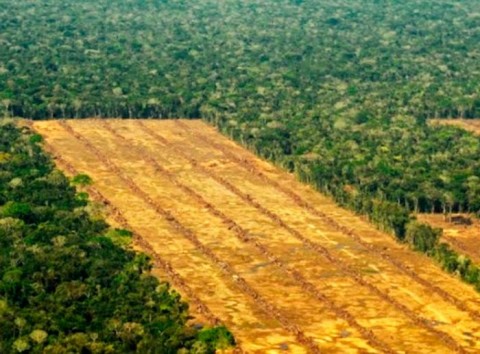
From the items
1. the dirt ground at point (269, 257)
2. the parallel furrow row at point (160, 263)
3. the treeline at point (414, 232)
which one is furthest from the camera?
the treeline at point (414, 232)

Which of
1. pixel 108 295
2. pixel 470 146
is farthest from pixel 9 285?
pixel 470 146

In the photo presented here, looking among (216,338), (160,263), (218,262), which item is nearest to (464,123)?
(218,262)

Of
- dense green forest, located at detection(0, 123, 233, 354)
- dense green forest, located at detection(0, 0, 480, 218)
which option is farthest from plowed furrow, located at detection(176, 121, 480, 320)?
dense green forest, located at detection(0, 123, 233, 354)

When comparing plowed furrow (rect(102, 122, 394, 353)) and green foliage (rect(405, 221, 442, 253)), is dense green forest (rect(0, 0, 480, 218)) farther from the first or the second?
plowed furrow (rect(102, 122, 394, 353))

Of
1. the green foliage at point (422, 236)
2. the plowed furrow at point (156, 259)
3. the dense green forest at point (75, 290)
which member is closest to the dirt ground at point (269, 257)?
the plowed furrow at point (156, 259)

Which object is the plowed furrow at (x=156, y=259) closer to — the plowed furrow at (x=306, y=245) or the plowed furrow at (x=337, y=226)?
the plowed furrow at (x=306, y=245)

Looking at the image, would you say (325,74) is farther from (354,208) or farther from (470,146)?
(354,208)
